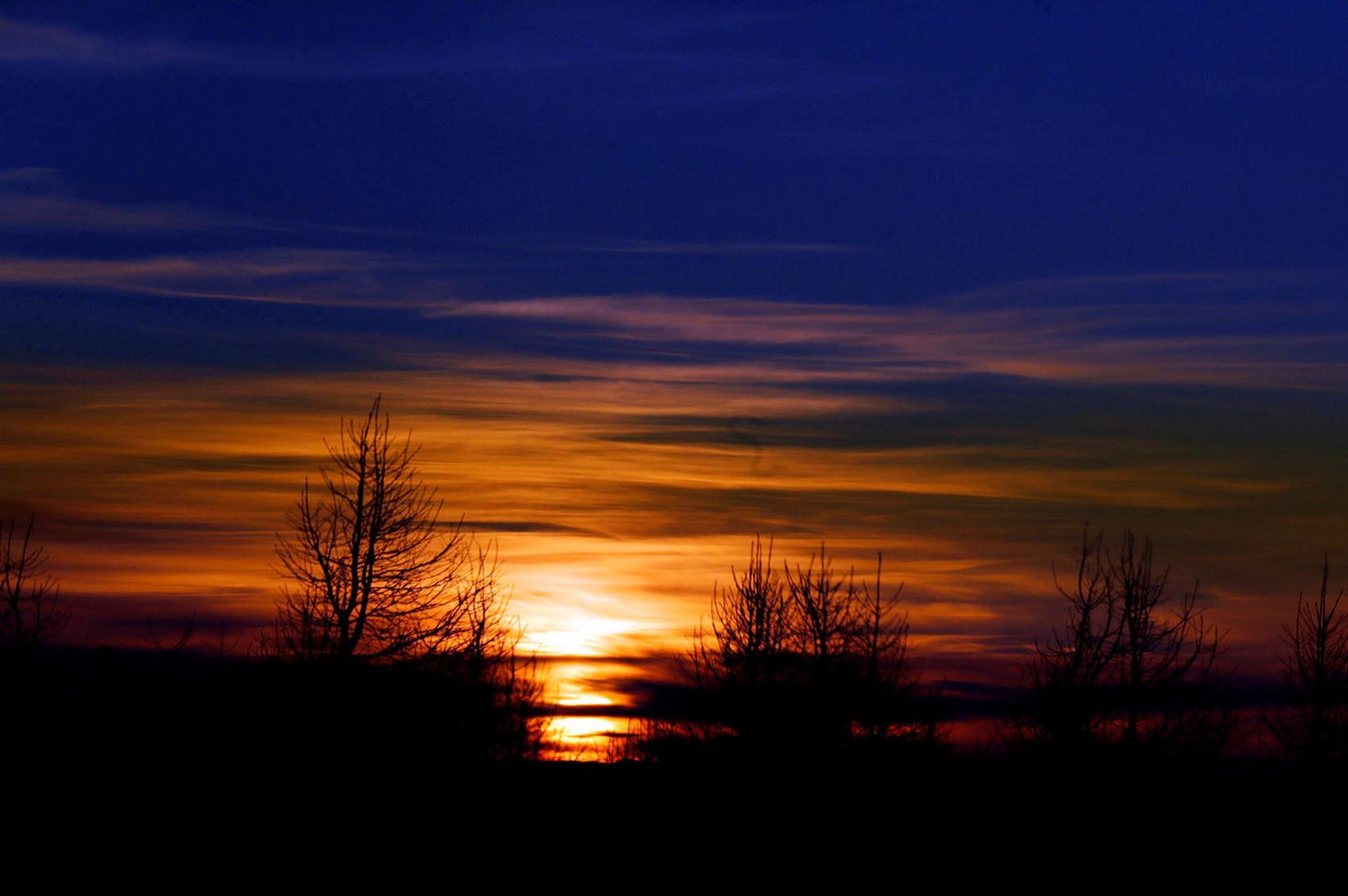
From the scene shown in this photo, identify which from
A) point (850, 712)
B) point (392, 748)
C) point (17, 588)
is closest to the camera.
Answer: point (392, 748)

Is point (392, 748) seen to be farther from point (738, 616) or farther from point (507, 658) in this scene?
point (738, 616)

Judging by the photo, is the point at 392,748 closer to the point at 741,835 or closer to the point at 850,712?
the point at 741,835

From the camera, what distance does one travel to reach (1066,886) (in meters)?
26.1

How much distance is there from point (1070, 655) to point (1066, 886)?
15714mm

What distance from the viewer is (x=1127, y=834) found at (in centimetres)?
3150

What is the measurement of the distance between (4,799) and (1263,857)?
24031 mm

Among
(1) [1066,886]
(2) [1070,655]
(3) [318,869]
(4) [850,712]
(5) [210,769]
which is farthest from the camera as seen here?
(4) [850,712]

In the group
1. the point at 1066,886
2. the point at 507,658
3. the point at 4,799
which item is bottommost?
the point at 1066,886

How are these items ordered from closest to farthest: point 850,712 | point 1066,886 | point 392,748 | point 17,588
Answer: point 1066,886 → point 392,748 → point 17,588 → point 850,712

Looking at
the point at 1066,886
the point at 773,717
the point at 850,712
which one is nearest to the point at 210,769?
the point at 1066,886

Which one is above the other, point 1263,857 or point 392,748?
point 392,748

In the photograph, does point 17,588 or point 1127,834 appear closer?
point 1127,834

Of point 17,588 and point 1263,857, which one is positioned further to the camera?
point 17,588

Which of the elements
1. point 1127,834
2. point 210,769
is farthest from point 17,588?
point 1127,834
